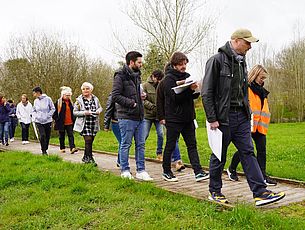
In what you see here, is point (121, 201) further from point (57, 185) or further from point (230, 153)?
point (230, 153)

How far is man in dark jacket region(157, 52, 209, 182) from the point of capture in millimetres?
6520

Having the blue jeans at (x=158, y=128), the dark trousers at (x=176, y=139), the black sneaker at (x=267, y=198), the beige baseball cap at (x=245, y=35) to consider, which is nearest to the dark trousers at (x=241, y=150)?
the black sneaker at (x=267, y=198)

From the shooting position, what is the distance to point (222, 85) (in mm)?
4918

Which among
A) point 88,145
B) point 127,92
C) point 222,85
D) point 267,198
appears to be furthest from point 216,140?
point 88,145

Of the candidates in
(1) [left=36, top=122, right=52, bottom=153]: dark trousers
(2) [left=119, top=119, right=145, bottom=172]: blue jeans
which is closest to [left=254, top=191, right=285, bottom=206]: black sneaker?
(2) [left=119, top=119, right=145, bottom=172]: blue jeans

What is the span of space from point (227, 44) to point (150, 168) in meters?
3.87

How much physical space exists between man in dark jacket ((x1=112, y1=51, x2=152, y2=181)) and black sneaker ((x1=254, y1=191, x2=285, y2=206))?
2.39 meters

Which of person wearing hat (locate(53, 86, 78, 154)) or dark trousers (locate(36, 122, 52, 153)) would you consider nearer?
dark trousers (locate(36, 122, 52, 153))

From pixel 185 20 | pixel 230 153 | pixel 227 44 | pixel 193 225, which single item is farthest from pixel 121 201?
pixel 185 20

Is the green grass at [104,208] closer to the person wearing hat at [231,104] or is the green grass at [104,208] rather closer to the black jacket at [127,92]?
the person wearing hat at [231,104]

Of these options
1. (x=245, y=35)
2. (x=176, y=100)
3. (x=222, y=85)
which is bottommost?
(x=176, y=100)

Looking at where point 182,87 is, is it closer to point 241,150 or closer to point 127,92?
point 127,92

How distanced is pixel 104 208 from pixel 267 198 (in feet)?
6.84

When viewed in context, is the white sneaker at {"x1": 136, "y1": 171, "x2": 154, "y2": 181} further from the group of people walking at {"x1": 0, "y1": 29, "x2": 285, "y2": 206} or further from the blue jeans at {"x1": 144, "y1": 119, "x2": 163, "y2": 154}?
the blue jeans at {"x1": 144, "y1": 119, "x2": 163, "y2": 154}
